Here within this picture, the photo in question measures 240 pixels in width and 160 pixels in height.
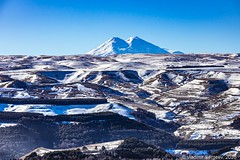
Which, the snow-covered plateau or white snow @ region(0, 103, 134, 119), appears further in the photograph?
white snow @ region(0, 103, 134, 119)

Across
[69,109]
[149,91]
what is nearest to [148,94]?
[149,91]

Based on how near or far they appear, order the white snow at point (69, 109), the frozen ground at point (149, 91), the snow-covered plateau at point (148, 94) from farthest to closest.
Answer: the frozen ground at point (149, 91)
the white snow at point (69, 109)
the snow-covered plateau at point (148, 94)

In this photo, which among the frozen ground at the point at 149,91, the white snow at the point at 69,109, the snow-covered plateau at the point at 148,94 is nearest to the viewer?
the snow-covered plateau at the point at 148,94

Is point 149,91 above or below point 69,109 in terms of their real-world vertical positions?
below

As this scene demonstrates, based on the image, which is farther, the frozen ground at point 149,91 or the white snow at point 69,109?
the frozen ground at point 149,91

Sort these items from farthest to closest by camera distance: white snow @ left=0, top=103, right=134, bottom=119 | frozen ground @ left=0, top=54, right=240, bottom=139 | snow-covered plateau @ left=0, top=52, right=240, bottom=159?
frozen ground @ left=0, top=54, right=240, bottom=139
white snow @ left=0, top=103, right=134, bottom=119
snow-covered plateau @ left=0, top=52, right=240, bottom=159

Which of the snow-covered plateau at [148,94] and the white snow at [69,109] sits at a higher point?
the white snow at [69,109]

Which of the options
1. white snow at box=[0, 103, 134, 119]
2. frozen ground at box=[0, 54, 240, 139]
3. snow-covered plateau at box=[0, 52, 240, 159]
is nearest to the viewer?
snow-covered plateau at box=[0, 52, 240, 159]

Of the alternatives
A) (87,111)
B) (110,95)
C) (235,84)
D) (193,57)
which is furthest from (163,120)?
(193,57)

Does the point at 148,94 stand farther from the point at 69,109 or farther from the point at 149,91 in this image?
the point at 69,109

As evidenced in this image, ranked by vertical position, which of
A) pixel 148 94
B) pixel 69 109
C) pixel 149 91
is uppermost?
pixel 69 109

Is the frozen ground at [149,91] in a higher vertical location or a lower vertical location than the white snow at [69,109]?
lower

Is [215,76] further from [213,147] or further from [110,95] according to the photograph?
[213,147]

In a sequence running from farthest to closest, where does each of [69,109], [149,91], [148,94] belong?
[149,91], [148,94], [69,109]
